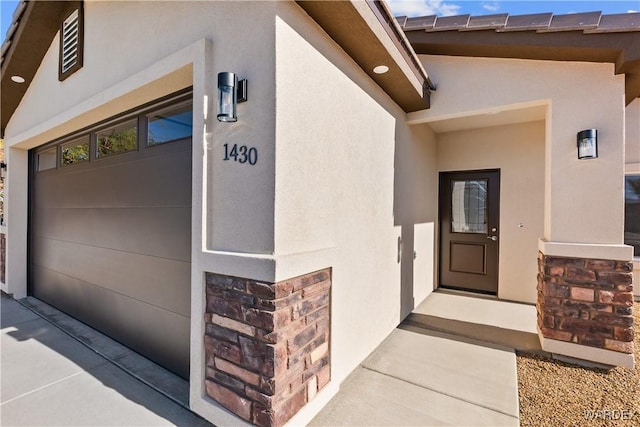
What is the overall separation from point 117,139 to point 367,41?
11.6ft

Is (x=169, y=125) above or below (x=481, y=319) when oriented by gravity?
above

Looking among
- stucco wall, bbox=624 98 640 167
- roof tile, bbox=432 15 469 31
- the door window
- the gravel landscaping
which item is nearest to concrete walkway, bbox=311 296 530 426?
the gravel landscaping

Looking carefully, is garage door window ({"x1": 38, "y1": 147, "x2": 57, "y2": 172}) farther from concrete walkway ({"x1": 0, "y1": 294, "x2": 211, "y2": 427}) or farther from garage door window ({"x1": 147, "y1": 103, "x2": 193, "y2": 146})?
garage door window ({"x1": 147, "y1": 103, "x2": 193, "y2": 146})

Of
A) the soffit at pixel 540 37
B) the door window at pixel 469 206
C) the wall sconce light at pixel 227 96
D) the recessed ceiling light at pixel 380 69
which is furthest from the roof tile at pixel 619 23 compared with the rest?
the wall sconce light at pixel 227 96

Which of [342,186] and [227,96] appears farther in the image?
[342,186]

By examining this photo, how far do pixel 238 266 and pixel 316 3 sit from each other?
221cm

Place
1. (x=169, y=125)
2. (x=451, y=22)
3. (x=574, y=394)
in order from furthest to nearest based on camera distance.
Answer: (x=451, y=22) < (x=169, y=125) < (x=574, y=394)

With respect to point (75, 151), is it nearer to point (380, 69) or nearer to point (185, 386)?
point (185, 386)

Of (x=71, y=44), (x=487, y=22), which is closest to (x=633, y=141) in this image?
(x=487, y=22)

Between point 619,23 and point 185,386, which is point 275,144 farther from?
point 619,23

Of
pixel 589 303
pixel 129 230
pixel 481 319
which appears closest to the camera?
pixel 589 303

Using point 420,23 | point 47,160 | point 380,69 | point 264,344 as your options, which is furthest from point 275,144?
point 47,160

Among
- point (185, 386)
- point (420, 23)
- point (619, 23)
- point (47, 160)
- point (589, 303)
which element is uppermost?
point (420, 23)

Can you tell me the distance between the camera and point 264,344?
2.26m
